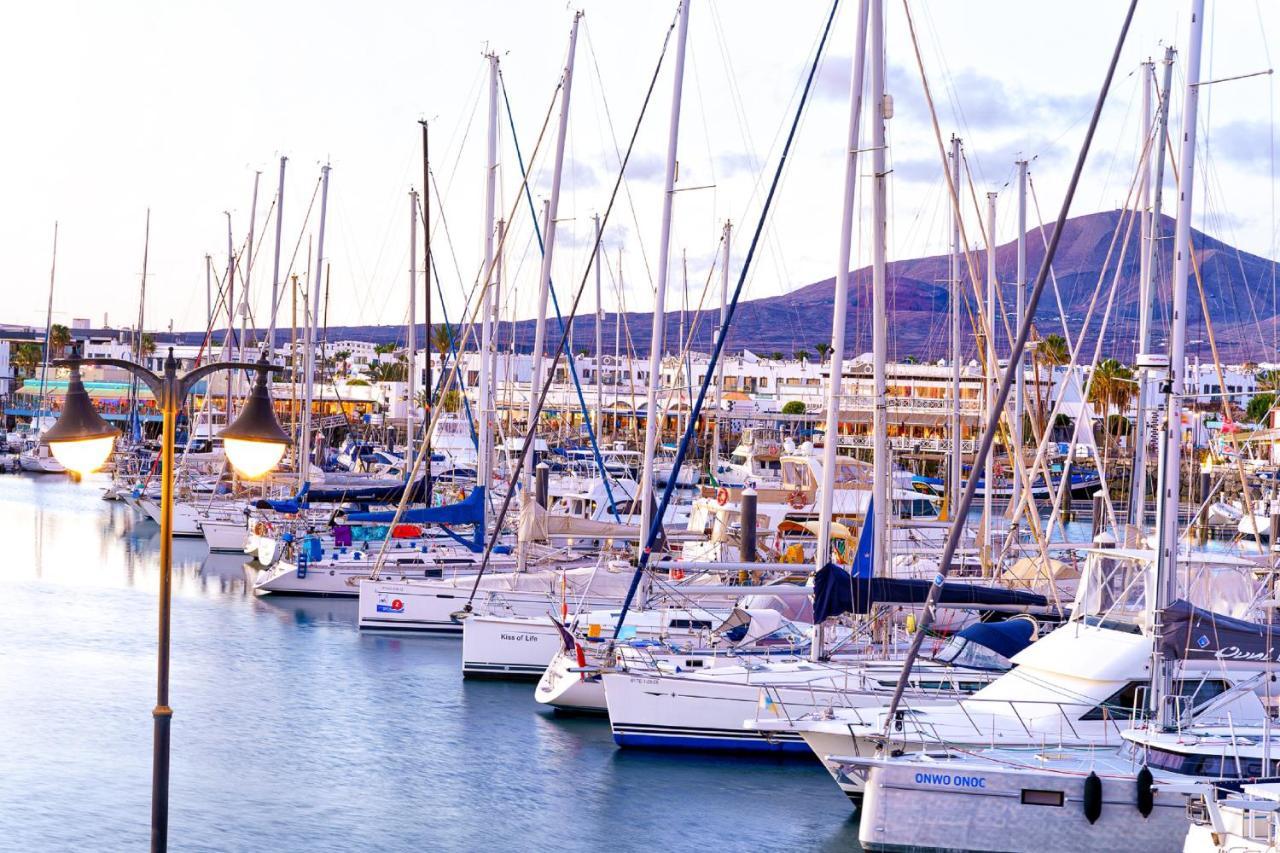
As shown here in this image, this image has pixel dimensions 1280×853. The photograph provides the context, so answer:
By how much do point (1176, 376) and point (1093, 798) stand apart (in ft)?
17.4

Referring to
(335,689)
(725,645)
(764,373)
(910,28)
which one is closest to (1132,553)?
(725,645)

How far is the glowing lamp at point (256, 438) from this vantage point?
8695mm

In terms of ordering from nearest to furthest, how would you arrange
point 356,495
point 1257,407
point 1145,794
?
point 1145,794 → point 356,495 → point 1257,407

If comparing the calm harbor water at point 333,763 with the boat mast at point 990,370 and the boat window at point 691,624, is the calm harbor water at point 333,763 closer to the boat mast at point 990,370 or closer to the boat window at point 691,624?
the boat window at point 691,624

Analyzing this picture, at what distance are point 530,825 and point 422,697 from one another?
27.8 ft

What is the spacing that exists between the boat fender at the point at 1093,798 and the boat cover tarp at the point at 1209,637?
2191mm

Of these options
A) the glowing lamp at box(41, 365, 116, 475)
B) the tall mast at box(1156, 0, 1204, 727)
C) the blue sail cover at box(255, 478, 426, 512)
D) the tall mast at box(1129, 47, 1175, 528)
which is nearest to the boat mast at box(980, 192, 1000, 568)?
the tall mast at box(1129, 47, 1175, 528)

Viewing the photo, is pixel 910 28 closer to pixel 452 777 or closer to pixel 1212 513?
pixel 452 777

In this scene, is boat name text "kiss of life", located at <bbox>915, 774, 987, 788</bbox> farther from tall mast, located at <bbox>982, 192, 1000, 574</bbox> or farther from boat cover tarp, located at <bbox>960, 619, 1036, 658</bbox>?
tall mast, located at <bbox>982, 192, 1000, 574</bbox>

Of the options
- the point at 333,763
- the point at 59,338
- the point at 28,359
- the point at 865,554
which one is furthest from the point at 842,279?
the point at 28,359

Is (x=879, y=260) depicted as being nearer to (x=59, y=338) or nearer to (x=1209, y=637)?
(x=1209, y=637)

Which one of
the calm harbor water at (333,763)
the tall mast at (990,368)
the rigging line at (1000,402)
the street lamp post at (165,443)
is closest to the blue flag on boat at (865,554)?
the calm harbor water at (333,763)

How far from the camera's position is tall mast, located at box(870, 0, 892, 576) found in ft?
75.7

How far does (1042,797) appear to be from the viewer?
1752cm
